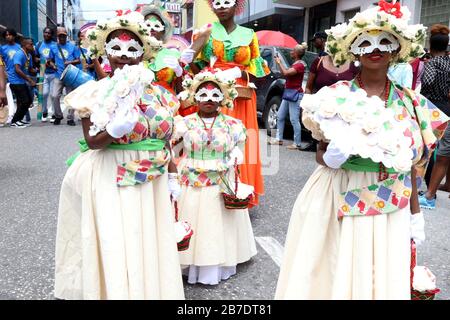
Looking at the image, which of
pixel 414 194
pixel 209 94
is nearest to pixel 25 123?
pixel 209 94

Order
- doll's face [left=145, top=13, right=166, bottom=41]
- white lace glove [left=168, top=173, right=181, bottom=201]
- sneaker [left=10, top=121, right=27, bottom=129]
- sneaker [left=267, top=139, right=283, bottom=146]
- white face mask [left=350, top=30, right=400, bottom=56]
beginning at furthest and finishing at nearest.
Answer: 1. sneaker [left=10, top=121, right=27, bottom=129]
2. sneaker [left=267, top=139, right=283, bottom=146]
3. doll's face [left=145, top=13, right=166, bottom=41]
4. white lace glove [left=168, top=173, right=181, bottom=201]
5. white face mask [left=350, top=30, right=400, bottom=56]

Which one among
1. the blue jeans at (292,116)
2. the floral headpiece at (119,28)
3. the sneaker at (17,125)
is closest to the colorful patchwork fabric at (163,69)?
the floral headpiece at (119,28)

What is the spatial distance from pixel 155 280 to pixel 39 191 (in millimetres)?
3908

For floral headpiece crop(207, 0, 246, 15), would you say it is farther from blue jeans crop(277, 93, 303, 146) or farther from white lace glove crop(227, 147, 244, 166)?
blue jeans crop(277, 93, 303, 146)

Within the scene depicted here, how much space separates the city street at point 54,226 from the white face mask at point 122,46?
1.72 m

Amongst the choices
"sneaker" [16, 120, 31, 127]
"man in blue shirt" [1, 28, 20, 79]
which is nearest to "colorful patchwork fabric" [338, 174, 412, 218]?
"man in blue shirt" [1, 28, 20, 79]

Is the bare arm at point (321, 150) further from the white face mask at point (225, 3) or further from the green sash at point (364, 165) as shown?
the white face mask at point (225, 3)

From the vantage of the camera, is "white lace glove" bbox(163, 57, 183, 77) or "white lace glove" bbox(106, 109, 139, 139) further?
"white lace glove" bbox(163, 57, 183, 77)

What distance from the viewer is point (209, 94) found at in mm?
3879

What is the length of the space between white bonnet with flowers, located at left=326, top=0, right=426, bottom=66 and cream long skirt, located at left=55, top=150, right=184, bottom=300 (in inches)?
46.8

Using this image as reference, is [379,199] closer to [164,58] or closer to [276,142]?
[164,58]

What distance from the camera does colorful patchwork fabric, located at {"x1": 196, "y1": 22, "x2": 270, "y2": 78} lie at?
4715mm

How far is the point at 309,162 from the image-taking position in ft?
27.1

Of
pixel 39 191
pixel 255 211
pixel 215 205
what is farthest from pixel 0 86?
pixel 215 205
